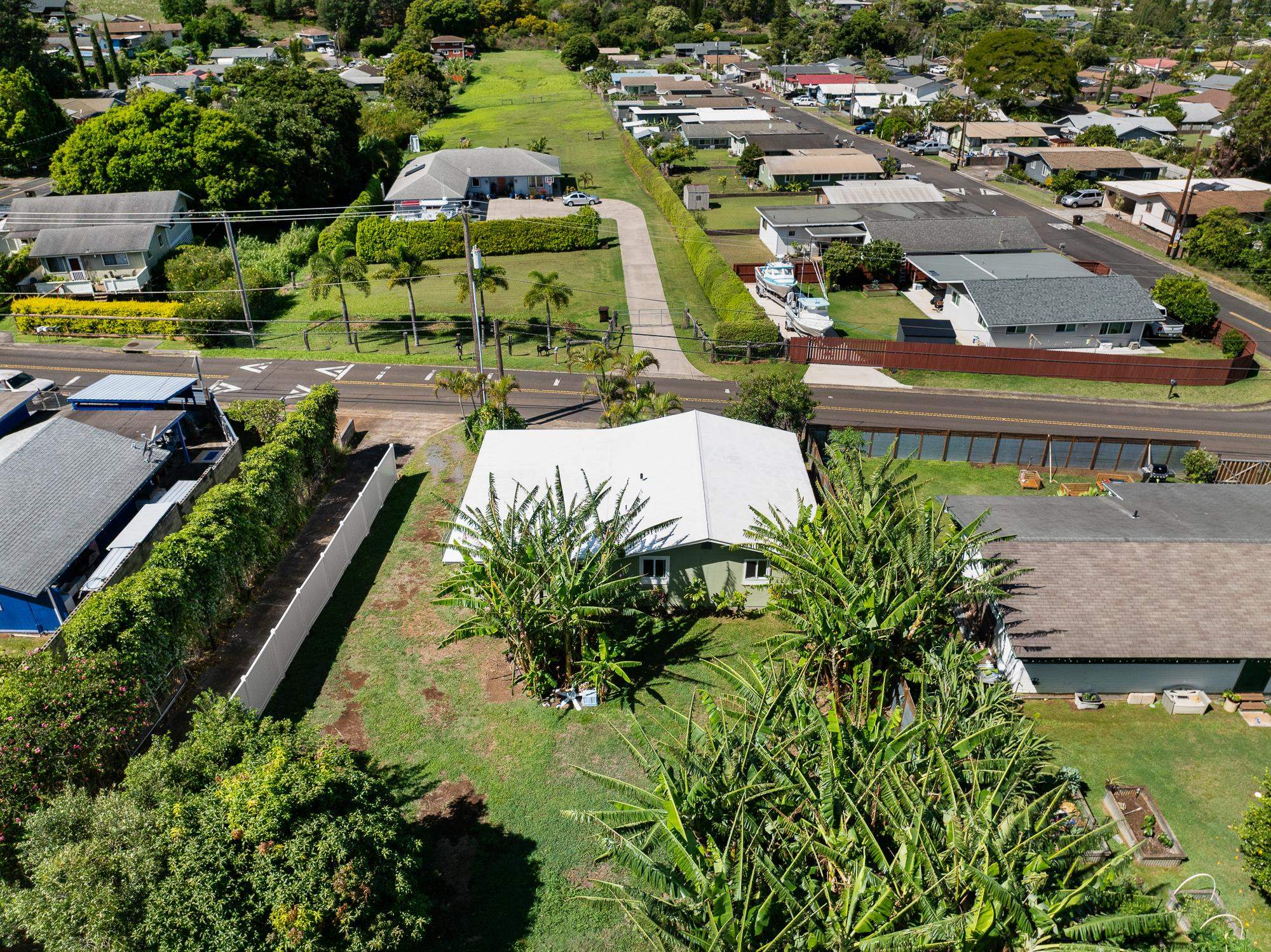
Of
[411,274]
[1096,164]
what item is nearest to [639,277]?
[411,274]

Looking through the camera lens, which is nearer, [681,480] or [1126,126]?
[681,480]

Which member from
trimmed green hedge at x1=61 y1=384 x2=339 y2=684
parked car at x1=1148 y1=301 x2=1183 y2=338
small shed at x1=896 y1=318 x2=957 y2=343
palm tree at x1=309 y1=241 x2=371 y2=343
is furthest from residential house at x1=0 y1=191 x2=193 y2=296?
parked car at x1=1148 y1=301 x2=1183 y2=338

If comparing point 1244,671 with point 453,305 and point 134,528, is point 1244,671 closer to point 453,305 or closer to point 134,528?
point 134,528

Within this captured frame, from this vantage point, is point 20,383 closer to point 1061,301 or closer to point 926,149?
point 1061,301

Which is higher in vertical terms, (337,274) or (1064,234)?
(337,274)

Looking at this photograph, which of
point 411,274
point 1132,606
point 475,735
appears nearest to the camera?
point 475,735

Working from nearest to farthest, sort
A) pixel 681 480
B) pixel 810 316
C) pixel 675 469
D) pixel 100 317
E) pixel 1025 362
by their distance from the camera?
pixel 681 480, pixel 675 469, pixel 1025 362, pixel 100 317, pixel 810 316
